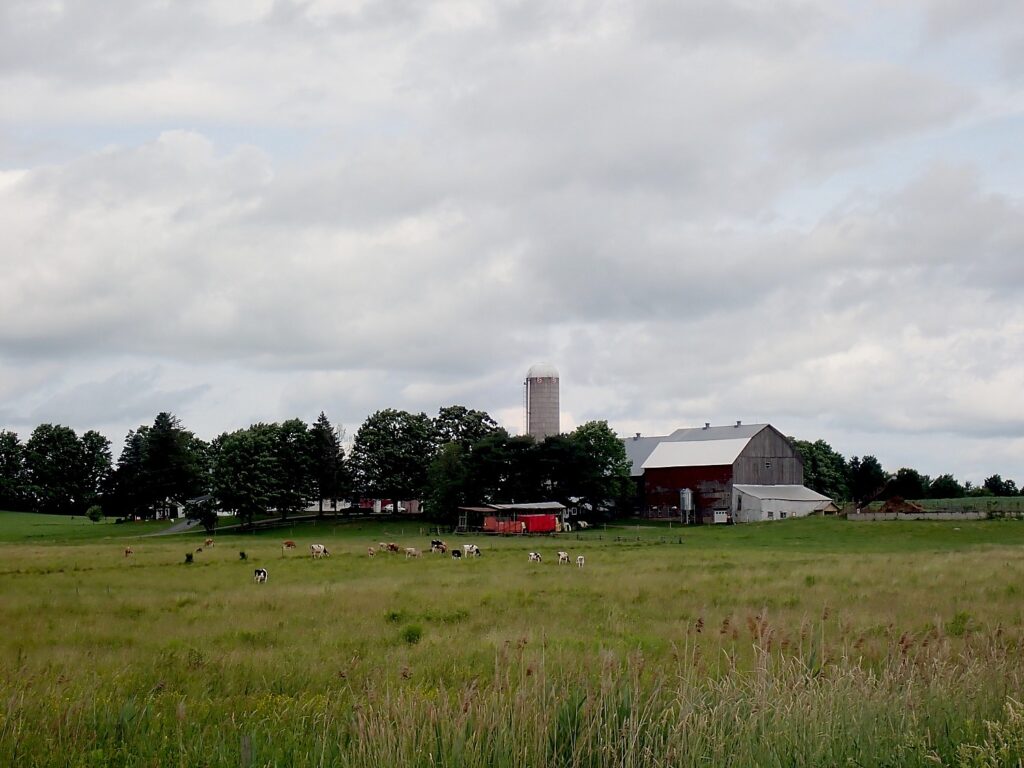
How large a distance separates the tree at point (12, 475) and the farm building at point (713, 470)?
8978 cm

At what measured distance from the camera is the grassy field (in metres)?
8.02

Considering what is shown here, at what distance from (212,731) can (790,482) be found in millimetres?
108462

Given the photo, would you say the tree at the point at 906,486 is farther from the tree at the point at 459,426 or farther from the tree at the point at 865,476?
the tree at the point at 459,426

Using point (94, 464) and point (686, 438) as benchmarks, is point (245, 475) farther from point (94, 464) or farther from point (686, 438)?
point (94, 464)

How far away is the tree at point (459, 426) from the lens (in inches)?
4646

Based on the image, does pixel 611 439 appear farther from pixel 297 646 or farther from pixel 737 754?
pixel 737 754

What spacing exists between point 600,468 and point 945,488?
62845 mm

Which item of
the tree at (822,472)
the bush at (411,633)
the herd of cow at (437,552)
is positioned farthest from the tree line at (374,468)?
the bush at (411,633)

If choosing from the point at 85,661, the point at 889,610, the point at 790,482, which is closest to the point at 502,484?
the point at 790,482

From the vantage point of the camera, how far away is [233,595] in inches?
1107

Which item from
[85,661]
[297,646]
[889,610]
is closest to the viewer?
[85,661]

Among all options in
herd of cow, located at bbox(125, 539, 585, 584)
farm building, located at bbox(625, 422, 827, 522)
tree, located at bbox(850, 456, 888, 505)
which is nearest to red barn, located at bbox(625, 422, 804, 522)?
farm building, located at bbox(625, 422, 827, 522)

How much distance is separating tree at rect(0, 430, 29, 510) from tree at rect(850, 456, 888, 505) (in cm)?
12012

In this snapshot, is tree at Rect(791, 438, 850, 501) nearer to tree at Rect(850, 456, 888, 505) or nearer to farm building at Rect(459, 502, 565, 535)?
tree at Rect(850, 456, 888, 505)
